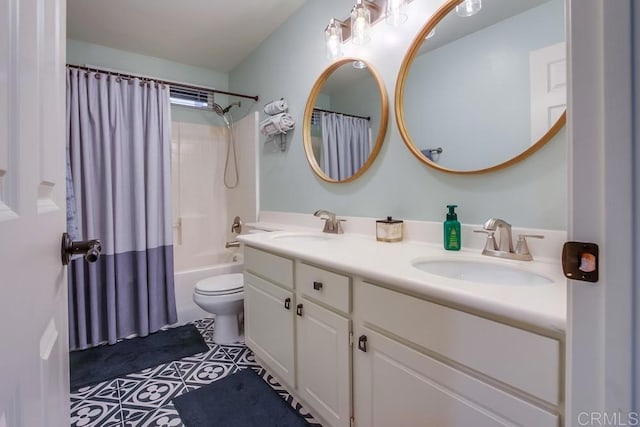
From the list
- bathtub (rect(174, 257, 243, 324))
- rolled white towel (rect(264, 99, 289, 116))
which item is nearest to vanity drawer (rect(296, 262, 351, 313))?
→ rolled white towel (rect(264, 99, 289, 116))

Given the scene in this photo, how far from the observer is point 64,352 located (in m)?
0.69

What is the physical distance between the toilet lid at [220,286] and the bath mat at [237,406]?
1.82ft

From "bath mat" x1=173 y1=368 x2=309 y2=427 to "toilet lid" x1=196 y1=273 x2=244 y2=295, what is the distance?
1.82 feet

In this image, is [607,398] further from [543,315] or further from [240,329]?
[240,329]

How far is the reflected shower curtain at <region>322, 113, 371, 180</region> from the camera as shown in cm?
168

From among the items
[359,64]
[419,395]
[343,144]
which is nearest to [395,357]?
[419,395]

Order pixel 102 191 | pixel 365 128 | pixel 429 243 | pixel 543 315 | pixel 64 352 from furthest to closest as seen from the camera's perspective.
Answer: pixel 102 191, pixel 365 128, pixel 429 243, pixel 64 352, pixel 543 315

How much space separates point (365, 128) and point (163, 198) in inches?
65.9

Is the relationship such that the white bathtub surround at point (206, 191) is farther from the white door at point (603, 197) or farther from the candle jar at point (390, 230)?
the white door at point (603, 197)

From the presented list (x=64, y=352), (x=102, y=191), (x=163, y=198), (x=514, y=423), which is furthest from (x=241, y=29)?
(x=514, y=423)

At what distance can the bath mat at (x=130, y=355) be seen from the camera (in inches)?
67.1

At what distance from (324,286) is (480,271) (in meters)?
0.58

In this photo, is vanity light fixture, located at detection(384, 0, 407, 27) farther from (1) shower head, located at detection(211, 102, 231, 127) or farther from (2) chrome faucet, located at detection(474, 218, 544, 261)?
(1) shower head, located at detection(211, 102, 231, 127)

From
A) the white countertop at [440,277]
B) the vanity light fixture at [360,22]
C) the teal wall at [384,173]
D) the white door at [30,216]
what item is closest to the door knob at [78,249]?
the white door at [30,216]
